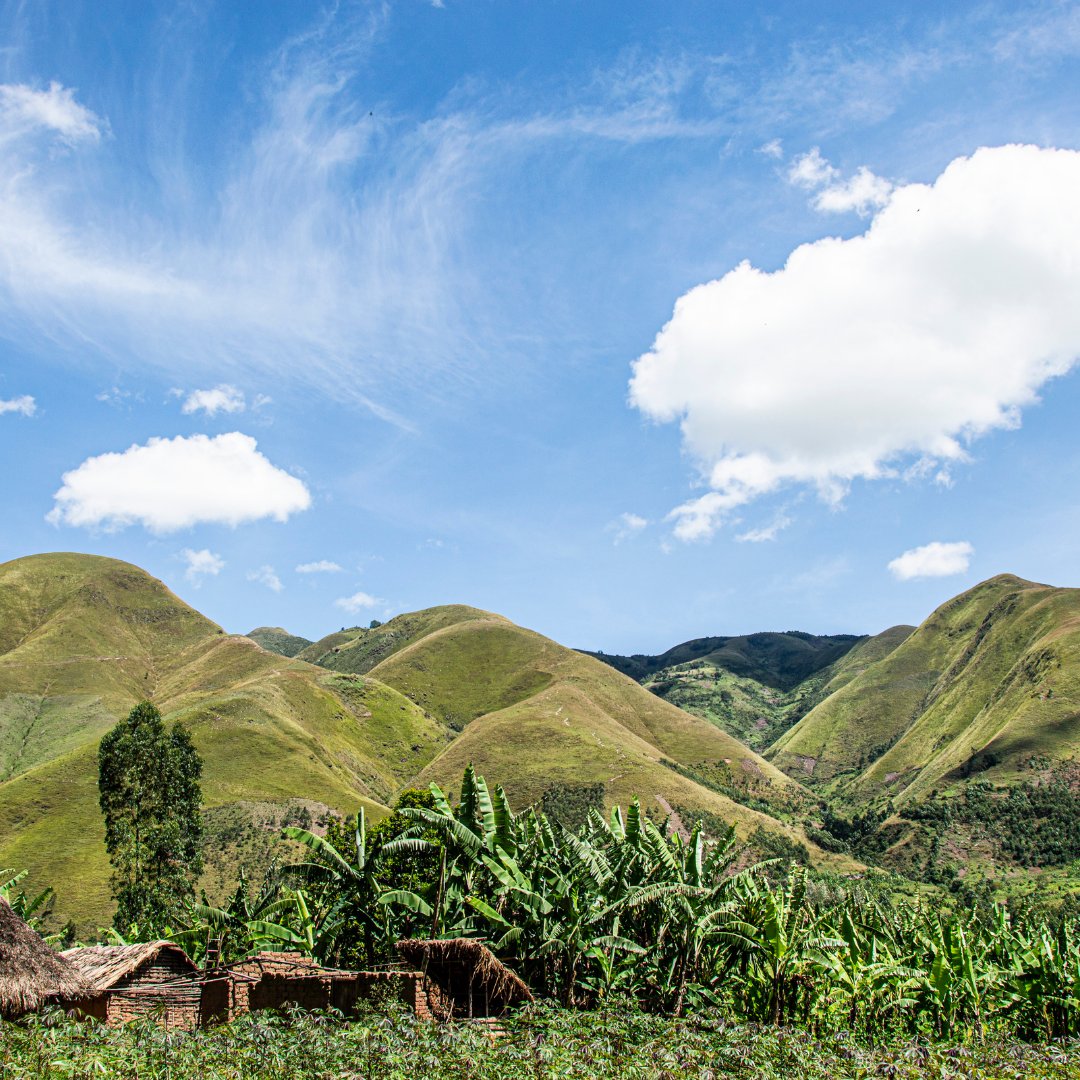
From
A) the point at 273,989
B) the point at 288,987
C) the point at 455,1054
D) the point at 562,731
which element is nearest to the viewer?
the point at 455,1054

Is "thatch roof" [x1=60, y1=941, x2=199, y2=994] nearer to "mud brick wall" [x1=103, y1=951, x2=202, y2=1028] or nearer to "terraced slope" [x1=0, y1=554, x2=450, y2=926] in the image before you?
"mud brick wall" [x1=103, y1=951, x2=202, y2=1028]

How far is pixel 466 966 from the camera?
17000 millimetres

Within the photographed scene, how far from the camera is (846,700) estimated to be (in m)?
184

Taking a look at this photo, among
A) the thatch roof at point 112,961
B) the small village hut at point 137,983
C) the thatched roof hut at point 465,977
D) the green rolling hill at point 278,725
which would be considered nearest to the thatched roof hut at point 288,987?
the small village hut at point 137,983

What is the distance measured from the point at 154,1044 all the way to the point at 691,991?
1295cm

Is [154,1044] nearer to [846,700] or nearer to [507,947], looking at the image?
[507,947]

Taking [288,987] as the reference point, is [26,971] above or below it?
above

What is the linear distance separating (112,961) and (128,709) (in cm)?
9687

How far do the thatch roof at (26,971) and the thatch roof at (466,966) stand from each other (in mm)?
6442

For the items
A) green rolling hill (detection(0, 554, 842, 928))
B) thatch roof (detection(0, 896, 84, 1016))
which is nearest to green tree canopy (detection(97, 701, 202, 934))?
green rolling hill (detection(0, 554, 842, 928))

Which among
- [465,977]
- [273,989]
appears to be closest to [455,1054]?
[465,977]

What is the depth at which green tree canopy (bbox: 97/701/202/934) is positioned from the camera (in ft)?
162

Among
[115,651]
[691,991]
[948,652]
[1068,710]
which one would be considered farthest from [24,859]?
[948,652]

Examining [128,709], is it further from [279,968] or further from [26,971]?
[26,971]
